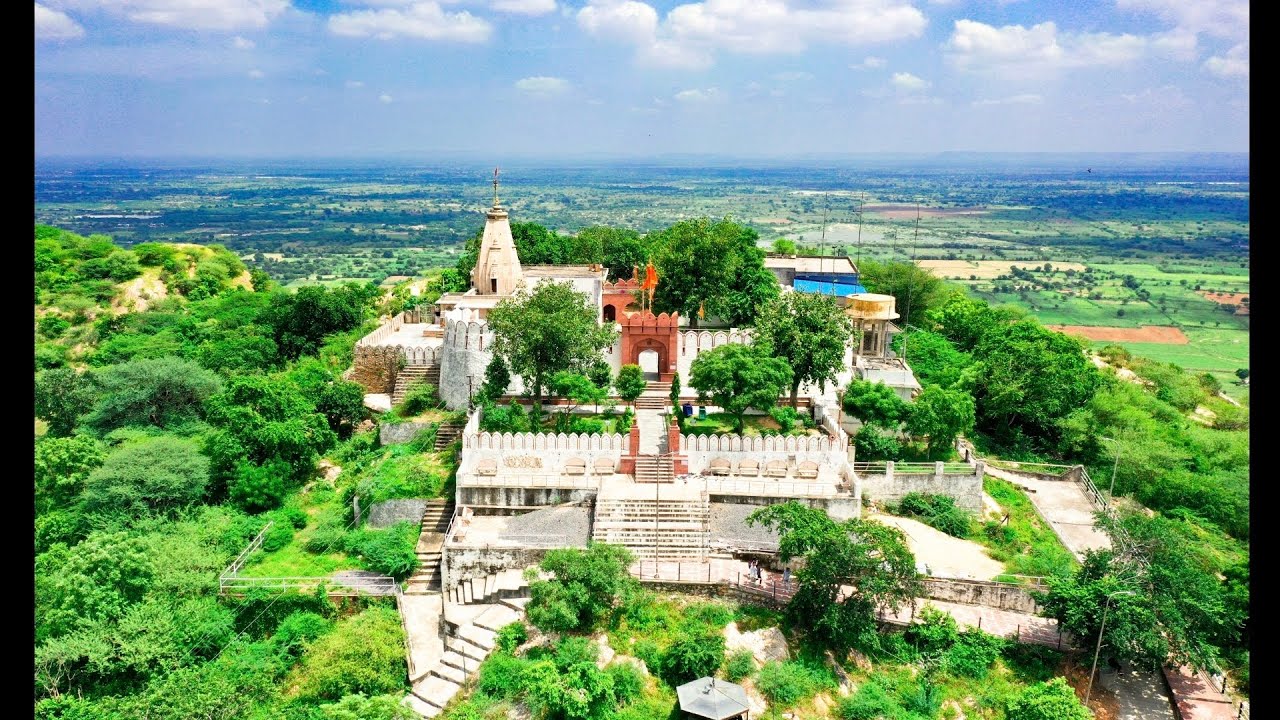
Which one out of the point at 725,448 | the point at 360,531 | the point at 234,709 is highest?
the point at 725,448

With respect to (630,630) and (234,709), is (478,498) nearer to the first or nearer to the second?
(630,630)

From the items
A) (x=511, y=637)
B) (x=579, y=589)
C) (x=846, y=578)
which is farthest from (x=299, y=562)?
(x=846, y=578)

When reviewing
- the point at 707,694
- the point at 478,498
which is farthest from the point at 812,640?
the point at 478,498

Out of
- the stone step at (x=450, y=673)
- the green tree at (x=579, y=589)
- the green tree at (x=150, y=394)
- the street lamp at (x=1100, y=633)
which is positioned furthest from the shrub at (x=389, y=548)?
the street lamp at (x=1100, y=633)

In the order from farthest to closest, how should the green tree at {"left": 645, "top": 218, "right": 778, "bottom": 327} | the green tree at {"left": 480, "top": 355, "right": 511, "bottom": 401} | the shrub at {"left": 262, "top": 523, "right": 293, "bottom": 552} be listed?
the green tree at {"left": 645, "top": 218, "right": 778, "bottom": 327}, the green tree at {"left": 480, "top": 355, "right": 511, "bottom": 401}, the shrub at {"left": 262, "top": 523, "right": 293, "bottom": 552}

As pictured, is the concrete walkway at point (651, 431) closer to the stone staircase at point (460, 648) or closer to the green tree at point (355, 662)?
the stone staircase at point (460, 648)

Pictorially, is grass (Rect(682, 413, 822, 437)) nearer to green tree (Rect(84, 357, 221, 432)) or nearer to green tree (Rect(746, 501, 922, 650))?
green tree (Rect(746, 501, 922, 650))

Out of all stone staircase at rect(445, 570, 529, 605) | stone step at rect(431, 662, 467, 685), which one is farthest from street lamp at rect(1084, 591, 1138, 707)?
stone step at rect(431, 662, 467, 685)
